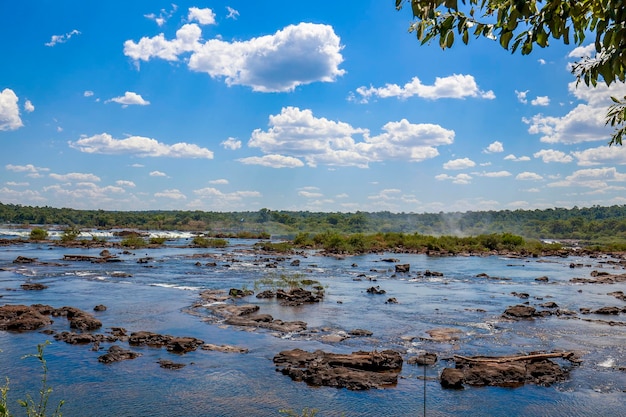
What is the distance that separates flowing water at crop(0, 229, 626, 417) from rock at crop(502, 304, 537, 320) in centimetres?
67

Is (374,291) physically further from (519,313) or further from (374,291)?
(519,313)

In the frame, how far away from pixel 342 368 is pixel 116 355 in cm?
665

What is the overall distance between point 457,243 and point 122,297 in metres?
54.0

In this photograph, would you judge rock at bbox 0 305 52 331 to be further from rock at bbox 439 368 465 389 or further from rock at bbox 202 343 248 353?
rock at bbox 439 368 465 389

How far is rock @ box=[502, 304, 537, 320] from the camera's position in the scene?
21453 mm

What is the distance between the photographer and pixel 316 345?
53.6 feet

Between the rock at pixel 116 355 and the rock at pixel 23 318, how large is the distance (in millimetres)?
4952

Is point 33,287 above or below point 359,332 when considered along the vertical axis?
below

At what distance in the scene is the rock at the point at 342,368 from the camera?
12.7m

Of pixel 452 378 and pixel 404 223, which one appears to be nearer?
pixel 452 378

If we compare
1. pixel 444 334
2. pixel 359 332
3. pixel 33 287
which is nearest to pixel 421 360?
pixel 444 334

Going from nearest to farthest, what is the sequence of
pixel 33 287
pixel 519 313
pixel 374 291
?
1. pixel 519 313
2. pixel 33 287
3. pixel 374 291

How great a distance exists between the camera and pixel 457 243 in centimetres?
7019

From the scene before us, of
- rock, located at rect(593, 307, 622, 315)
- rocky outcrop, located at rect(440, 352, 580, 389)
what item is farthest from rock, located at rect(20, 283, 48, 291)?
rock, located at rect(593, 307, 622, 315)
